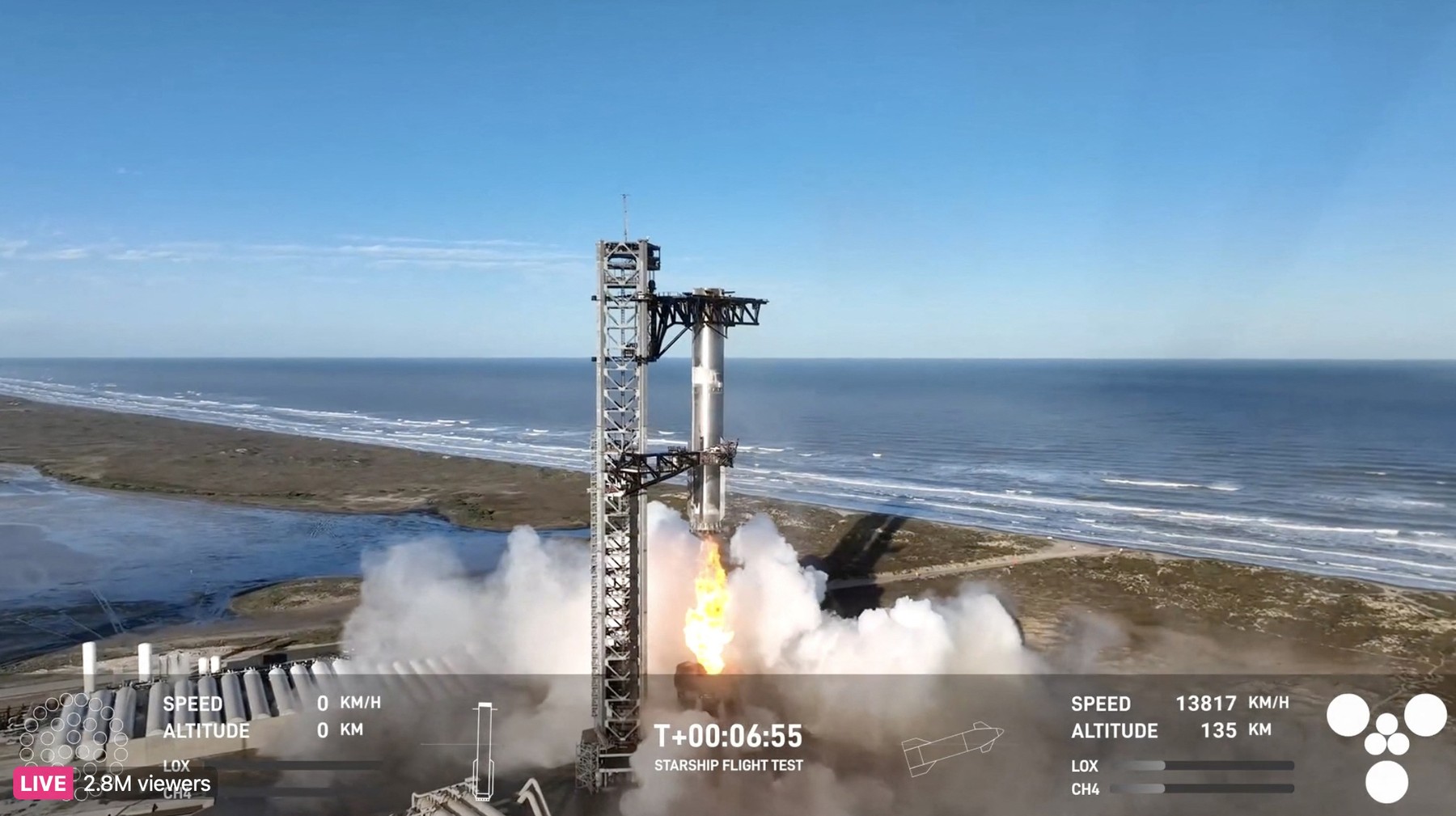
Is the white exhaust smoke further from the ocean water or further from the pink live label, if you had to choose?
the ocean water

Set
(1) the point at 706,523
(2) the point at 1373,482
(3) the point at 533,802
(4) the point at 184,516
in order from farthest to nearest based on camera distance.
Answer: (2) the point at 1373,482
(4) the point at 184,516
(1) the point at 706,523
(3) the point at 533,802

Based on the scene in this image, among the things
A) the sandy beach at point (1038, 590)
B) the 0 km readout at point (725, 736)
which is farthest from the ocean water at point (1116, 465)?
the 0 km readout at point (725, 736)

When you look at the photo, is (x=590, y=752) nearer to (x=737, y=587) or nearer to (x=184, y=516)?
(x=737, y=587)

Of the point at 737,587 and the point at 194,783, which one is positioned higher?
the point at 737,587

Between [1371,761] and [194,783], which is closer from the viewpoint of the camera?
[194,783]

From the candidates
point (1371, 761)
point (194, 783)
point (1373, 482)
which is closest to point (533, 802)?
point (194, 783)
